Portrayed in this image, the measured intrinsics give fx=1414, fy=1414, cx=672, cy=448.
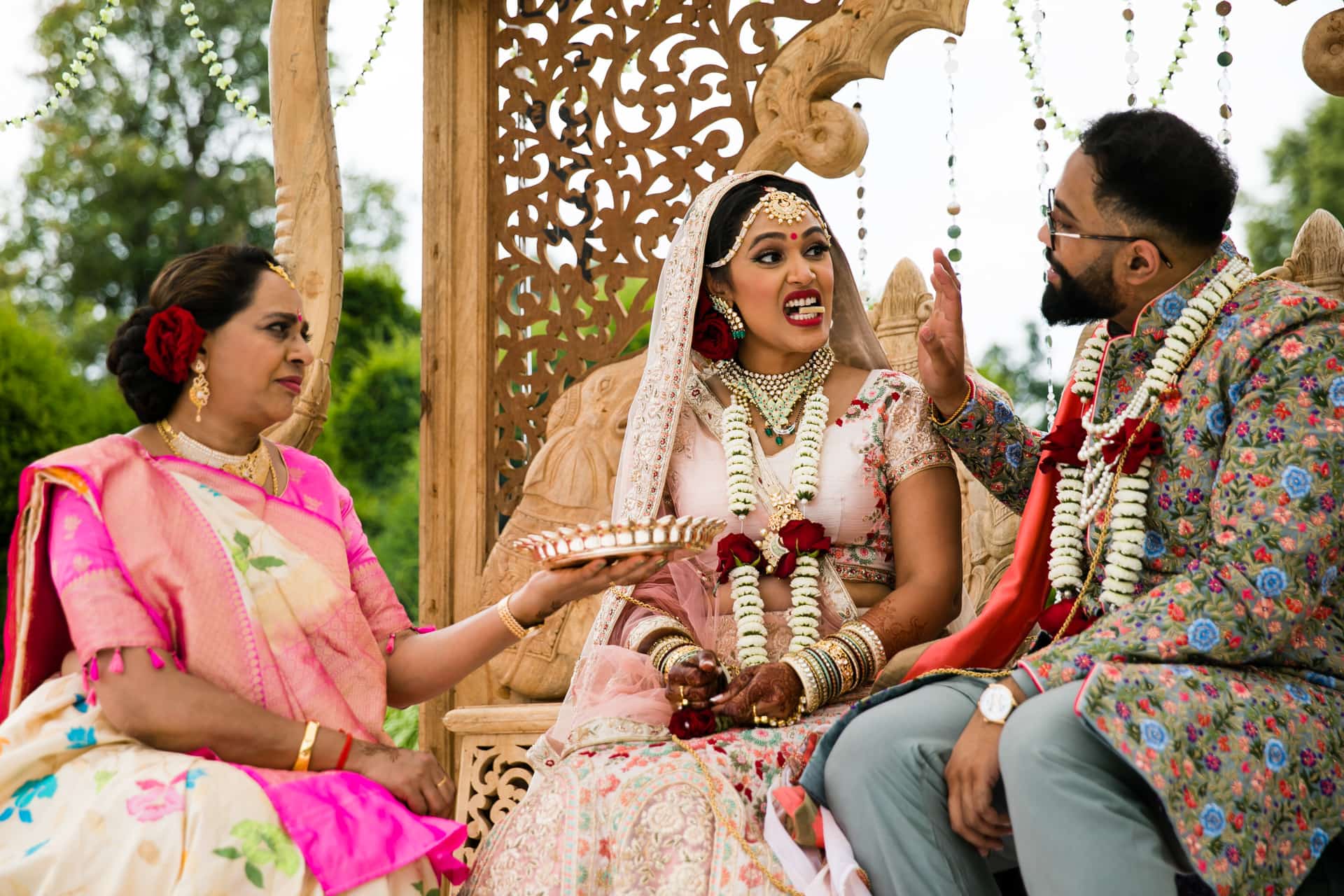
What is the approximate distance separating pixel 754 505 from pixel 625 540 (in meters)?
0.58

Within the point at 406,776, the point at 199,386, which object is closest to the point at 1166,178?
the point at 406,776

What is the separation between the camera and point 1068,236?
3.03 meters

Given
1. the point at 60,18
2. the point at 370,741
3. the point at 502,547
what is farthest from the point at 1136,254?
the point at 60,18

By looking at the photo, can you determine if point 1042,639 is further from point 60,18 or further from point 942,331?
point 60,18

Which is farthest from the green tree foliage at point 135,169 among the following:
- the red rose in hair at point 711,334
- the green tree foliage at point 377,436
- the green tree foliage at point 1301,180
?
the red rose in hair at point 711,334

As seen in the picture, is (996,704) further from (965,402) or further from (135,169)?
(135,169)

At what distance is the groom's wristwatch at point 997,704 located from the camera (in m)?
2.56

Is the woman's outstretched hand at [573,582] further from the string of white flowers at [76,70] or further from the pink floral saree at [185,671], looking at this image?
the string of white flowers at [76,70]

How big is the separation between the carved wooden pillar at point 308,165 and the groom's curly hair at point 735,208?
147 cm

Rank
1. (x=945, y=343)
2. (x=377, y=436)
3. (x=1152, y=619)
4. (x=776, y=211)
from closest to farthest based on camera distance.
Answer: (x=1152, y=619), (x=945, y=343), (x=776, y=211), (x=377, y=436)

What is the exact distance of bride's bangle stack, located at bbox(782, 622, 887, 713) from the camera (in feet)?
10.1

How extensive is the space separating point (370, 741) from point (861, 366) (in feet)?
5.13

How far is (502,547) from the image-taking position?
4562 millimetres

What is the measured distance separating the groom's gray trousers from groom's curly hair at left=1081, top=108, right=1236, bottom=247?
104cm
